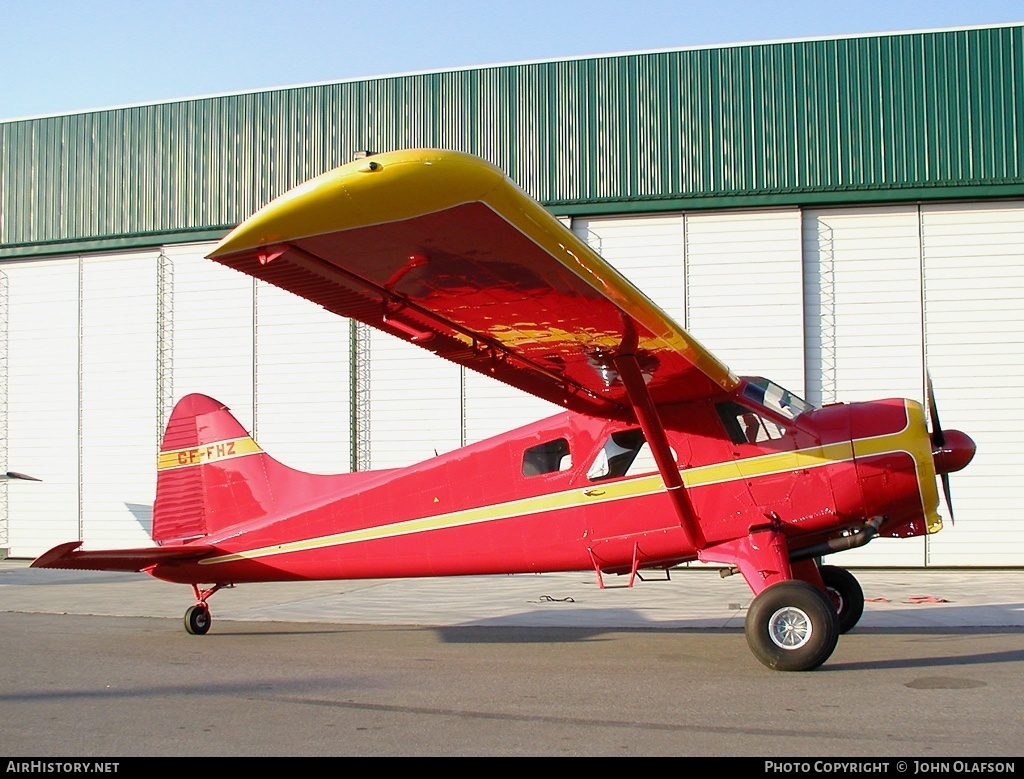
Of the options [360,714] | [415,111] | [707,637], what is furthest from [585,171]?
[360,714]

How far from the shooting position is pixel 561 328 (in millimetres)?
6906

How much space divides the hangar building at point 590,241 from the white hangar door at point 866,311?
0.13 feet

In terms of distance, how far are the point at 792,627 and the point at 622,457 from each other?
2.14 metres

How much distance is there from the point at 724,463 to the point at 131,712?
502 centimetres

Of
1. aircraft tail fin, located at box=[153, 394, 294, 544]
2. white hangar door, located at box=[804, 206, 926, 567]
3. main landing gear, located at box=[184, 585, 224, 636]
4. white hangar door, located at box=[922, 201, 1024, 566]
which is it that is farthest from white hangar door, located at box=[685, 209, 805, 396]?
main landing gear, located at box=[184, 585, 224, 636]

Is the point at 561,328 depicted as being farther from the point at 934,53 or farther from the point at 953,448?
the point at 934,53

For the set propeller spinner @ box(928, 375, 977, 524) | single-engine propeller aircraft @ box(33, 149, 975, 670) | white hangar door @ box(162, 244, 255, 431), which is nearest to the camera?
single-engine propeller aircraft @ box(33, 149, 975, 670)

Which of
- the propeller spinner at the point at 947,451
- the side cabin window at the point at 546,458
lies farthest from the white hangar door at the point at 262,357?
the propeller spinner at the point at 947,451

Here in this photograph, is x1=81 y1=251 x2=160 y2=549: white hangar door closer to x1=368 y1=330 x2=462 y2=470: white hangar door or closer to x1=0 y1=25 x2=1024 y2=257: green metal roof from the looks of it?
x1=0 y1=25 x2=1024 y2=257: green metal roof

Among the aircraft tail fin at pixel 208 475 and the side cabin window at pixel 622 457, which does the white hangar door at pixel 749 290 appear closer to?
the side cabin window at pixel 622 457

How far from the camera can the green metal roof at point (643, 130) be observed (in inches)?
687

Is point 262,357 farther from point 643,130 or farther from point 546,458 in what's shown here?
point 546,458

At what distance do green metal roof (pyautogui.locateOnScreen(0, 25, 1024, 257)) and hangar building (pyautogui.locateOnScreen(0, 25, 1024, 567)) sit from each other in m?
0.04

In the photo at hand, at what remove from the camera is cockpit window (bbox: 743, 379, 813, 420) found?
8.52m
